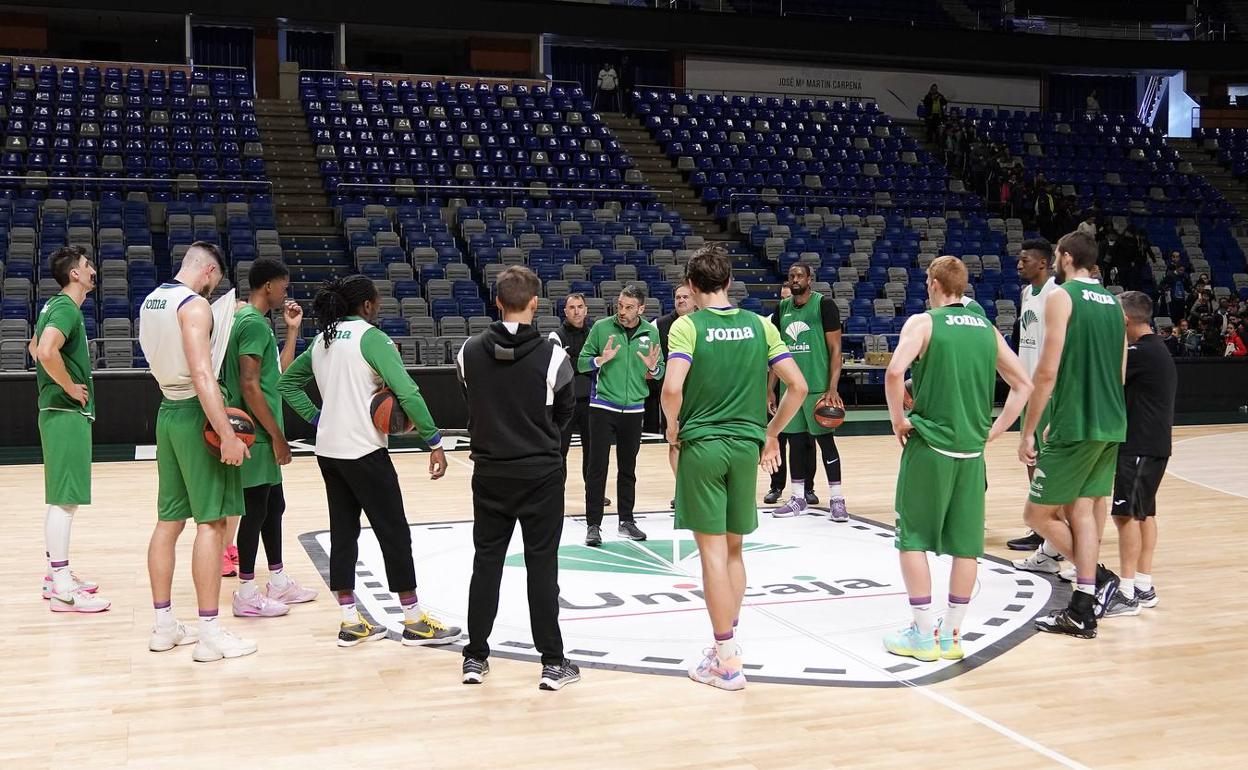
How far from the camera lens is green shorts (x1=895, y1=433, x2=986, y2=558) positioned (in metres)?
5.22

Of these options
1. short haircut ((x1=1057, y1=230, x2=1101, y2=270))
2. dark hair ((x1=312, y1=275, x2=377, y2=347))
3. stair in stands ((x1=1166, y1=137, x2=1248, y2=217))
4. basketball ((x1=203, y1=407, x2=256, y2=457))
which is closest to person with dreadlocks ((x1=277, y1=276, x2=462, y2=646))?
dark hair ((x1=312, y1=275, x2=377, y2=347))

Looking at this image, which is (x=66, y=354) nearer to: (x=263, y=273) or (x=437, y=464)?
(x=263, y=273)

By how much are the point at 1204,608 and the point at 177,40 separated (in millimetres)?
24848

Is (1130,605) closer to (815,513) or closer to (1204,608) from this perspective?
(1204,608)

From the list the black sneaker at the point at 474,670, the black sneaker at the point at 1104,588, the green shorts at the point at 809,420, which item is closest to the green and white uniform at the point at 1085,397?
the black sneaker at the point at 1104,588

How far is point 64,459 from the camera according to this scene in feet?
20.4

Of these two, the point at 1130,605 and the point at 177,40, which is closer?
the point at 1130,605

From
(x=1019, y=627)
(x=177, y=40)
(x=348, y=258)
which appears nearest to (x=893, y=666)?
(x=1019, y=627)

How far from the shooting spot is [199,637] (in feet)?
17.7

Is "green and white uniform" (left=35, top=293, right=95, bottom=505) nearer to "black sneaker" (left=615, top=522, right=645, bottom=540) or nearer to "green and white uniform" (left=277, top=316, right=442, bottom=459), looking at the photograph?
"green and white uniform" (left=277, top=316, right=442, bottom=459)

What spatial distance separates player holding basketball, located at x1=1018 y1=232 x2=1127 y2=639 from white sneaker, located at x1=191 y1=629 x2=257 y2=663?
147 inches

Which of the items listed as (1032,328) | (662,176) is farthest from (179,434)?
(662,176)

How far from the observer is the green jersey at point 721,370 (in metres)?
4.91

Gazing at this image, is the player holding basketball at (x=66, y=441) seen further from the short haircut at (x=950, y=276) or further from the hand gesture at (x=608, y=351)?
the short haircut at (x=950, y=276)
